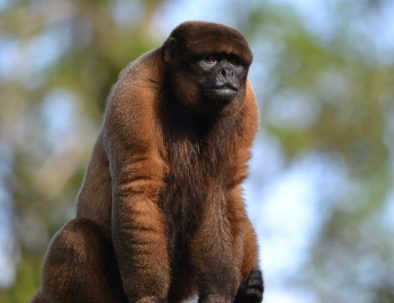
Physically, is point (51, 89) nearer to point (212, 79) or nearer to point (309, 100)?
point (309, 100)

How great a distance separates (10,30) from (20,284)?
2137 centimetres

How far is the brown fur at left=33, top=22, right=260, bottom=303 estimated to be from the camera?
356 inches

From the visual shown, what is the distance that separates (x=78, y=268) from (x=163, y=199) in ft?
3.06

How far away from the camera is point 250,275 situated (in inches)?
383

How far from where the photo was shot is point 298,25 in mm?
41312

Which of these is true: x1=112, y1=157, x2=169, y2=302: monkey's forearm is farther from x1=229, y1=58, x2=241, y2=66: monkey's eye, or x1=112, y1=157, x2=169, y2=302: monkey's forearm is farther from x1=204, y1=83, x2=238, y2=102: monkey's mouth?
x1=229, y1=58, x2=241, y2=66: monkey's eye

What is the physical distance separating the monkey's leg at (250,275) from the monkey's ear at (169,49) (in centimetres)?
163

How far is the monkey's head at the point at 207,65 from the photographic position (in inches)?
366

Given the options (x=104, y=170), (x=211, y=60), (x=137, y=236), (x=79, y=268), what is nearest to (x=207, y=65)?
(x=211, y=60)

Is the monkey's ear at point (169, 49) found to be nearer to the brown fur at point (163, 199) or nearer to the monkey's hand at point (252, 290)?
the brown fur at point (163, 199)

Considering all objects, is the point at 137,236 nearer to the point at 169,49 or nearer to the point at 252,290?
the point at 252,290

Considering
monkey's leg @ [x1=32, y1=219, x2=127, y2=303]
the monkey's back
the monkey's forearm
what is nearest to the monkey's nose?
the monkey's back

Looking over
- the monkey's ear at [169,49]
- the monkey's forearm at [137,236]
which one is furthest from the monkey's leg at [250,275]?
the monkey's ear at [169,49]

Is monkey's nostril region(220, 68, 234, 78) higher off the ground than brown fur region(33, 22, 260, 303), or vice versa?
monkey's nostril region(220, 68, 234, 78)
